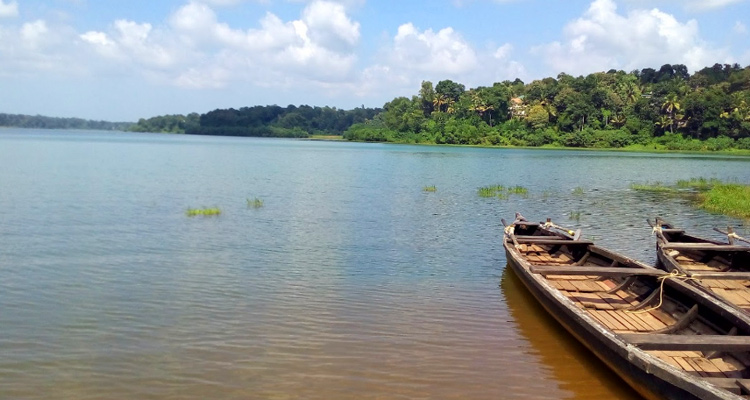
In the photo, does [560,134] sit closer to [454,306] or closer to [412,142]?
[412,142]

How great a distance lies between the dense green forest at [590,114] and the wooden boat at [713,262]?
83.9m

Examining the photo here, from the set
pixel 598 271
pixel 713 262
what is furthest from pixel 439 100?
pixel 598 271

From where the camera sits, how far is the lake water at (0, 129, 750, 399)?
304 inches

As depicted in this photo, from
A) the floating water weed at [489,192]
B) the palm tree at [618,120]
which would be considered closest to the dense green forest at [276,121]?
the palm tree at [618,120]

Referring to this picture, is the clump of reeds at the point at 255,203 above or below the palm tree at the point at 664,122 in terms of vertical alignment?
below

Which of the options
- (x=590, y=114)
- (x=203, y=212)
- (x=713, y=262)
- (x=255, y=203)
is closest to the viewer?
(x=713, y=262)

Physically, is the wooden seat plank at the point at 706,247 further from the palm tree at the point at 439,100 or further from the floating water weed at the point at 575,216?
the palm tree at the point at 439,100

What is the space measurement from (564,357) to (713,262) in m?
6.96

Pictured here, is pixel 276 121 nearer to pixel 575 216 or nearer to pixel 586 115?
pixel 586 115

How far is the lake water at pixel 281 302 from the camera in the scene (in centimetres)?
771

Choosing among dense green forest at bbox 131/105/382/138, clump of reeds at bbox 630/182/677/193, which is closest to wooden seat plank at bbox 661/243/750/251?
clump of reeds at bbox 630/182/677/193

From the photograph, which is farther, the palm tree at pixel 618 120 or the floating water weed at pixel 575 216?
the palm tree at pixel 618 120

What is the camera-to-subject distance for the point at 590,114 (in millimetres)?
97438

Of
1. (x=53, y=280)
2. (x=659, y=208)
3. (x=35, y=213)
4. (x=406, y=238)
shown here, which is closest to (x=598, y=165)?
(x=659, y=208)
